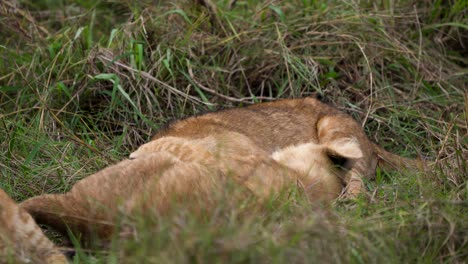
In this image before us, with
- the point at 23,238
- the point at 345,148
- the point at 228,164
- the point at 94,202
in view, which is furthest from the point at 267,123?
the point at 23,238

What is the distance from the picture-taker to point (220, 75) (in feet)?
19.1

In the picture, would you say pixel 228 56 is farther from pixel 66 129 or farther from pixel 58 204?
pixel 58 204

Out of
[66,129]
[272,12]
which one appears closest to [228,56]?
[272,12]

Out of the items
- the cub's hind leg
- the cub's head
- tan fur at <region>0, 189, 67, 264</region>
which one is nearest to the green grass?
the cub's head

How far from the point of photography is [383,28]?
6.19 m

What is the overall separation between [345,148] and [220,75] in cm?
142

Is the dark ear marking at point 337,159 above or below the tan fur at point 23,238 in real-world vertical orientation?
below

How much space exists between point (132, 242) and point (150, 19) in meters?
3.46

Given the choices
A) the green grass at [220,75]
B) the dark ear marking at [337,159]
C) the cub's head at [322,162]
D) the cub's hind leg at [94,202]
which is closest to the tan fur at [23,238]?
the cub's hind leg at [94,202]

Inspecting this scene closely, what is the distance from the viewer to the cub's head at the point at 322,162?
432 centimetres

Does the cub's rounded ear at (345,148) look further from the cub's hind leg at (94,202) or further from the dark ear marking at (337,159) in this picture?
the cub's hind leg at (94,202)

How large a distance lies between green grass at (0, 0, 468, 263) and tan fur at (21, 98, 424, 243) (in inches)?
10.9

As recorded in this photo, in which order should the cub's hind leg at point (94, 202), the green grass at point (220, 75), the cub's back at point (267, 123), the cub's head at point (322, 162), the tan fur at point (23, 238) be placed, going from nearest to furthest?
the tan fur at point (23, 238), the cub's hind leg at point (94, 202), the cub's head at point (322, 162), the green grass at point (220, 75), the cub's back at point (267, 123)

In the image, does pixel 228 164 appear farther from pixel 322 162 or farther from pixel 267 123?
→ pixel 267 123
